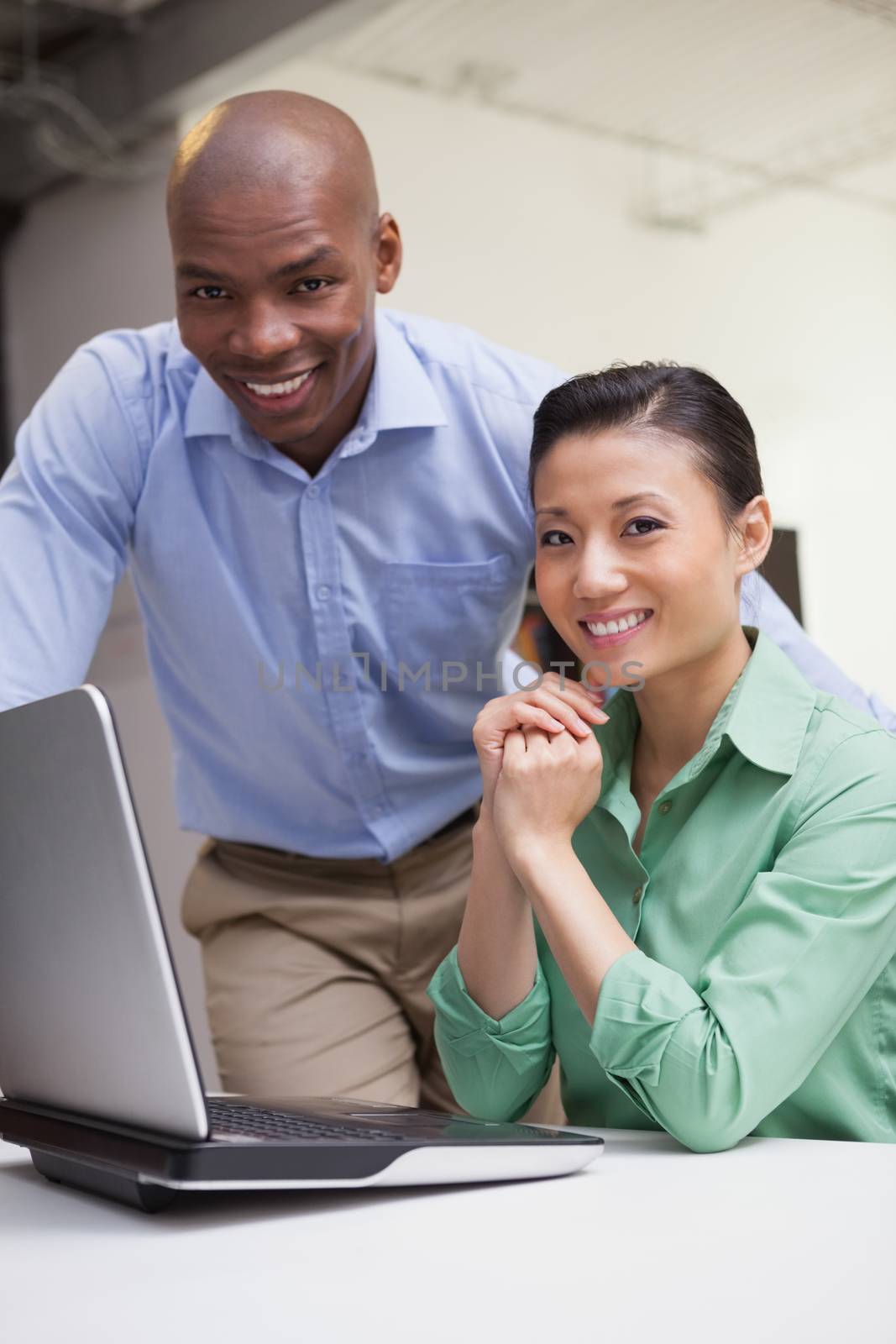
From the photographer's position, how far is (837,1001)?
1053mm

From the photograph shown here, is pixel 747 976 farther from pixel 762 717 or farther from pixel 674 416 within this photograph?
pixel 674 416

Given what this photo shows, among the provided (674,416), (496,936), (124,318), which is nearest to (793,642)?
(674,416)

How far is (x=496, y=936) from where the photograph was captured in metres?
1.22

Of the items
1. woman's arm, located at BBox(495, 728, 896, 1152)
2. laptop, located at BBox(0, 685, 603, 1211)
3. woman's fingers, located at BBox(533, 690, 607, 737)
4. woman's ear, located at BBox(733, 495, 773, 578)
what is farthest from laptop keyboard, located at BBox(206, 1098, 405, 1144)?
woman's ear, located at BBox(733, 495, 773, 578)

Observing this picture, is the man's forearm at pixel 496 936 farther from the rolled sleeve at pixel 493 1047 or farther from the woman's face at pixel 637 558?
the woman's face at pixel 637 558

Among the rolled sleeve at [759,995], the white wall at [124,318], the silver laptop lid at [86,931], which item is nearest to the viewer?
the silver laptop lid at [86,931]

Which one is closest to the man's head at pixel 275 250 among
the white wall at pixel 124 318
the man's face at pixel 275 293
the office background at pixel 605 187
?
the man's face at pixel 275 293

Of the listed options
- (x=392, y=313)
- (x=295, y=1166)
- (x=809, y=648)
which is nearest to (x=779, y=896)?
(x=295, y=1166)

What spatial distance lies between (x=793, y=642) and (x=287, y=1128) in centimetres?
81

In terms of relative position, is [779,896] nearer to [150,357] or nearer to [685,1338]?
[685,1338]

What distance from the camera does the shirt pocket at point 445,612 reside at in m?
1.73

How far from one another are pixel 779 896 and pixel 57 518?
0.92m

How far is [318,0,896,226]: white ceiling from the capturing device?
3307mm

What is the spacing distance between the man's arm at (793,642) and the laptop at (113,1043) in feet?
2.08
